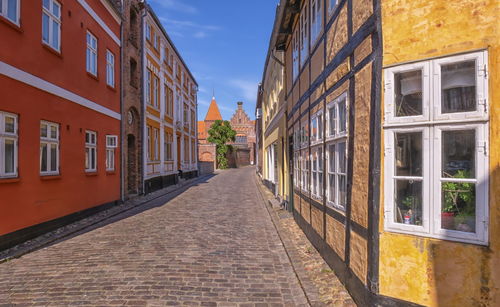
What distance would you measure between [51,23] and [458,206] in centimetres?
955

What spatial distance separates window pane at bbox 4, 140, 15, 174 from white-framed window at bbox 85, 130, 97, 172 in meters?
3.58

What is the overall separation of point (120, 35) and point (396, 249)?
13.6 m

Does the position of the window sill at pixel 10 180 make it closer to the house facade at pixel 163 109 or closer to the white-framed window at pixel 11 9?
the white-framed window at pixel 11 9

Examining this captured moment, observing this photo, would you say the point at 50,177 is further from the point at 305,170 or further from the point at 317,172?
the point at 317,172

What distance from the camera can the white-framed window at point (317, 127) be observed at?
611cm

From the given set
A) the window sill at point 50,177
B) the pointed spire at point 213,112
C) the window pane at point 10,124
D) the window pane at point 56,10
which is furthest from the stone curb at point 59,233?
the pointed spire at point 213,112

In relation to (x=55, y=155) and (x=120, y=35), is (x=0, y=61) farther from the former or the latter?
(x=120, y=35)

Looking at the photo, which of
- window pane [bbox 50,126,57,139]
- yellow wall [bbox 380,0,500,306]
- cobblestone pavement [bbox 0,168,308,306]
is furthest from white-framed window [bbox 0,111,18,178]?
yellow wall [bbox 380,0,500,306]

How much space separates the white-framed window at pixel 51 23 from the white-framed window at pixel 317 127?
6703 millimetres

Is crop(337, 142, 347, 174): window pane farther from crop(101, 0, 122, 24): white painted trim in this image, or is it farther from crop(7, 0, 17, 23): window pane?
crop(101, 0, 122, 24): white painted trim

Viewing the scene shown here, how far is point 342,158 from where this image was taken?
4863mm

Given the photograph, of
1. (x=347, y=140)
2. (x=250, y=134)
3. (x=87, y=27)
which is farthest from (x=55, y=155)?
(x=250, y=134)

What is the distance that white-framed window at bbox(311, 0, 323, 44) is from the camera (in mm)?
6098

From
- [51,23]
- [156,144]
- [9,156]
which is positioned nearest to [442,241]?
[9,156]
